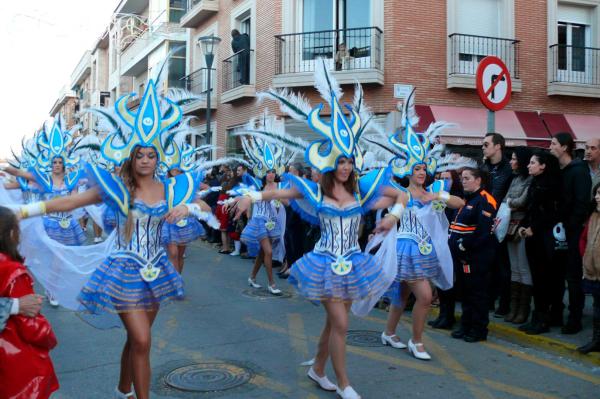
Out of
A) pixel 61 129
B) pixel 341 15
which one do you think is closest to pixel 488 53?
pixel 341 15

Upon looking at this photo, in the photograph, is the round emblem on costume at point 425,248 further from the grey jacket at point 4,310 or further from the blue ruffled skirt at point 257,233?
the grey jacket at point 4,310

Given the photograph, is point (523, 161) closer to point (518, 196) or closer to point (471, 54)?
point (518, 196)

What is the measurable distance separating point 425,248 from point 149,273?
278 centimetres

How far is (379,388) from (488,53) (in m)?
Answer: 13.2

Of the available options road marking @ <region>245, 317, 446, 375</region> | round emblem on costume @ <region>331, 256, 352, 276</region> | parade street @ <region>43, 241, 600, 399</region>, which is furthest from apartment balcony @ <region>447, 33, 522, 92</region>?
round emblem on costume @ <region>331, 256, 352, 276</region>

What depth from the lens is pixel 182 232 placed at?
26.2 ft

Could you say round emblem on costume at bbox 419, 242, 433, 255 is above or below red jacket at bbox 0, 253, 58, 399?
above

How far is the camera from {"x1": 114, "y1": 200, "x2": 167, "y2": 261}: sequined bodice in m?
3.99

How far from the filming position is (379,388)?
4.68 meters

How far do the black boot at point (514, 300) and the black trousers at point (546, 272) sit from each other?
33cm

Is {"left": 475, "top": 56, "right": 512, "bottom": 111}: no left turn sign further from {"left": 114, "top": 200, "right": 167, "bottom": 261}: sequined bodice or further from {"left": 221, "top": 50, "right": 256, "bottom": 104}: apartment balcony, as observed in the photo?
{"left": 221, "top": 50, "right": 256, "bottom": 104}: apartment balcony

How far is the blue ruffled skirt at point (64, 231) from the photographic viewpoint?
750cm

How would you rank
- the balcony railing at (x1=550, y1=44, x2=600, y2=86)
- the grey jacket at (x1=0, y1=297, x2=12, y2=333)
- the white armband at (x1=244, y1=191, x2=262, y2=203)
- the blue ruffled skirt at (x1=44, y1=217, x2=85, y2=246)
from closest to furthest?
the grey jacket at (x1=0, y1=297, x2=12, y2=333)
the white armband at (x1=244, y1=191, x2=262, y2=203)
the blue ruffled skirt at (x1=44, y1=217, x2=85, y2=246)
the balcony railing at (x1=550, y1=44, x2=600, y2=86)

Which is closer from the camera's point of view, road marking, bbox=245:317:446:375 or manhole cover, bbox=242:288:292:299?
road marking, bbox=245:317:446:375
